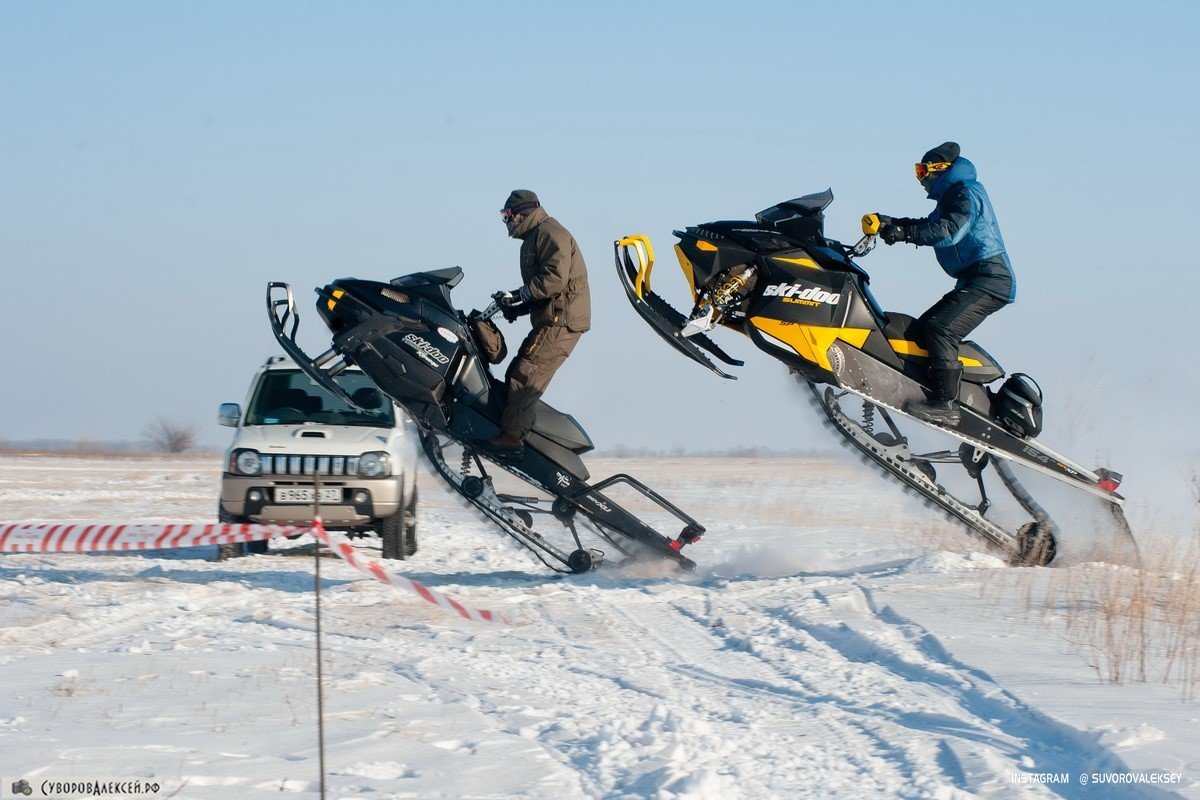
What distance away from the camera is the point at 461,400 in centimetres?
907

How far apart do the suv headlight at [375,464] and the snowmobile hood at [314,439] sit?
78 millimetres

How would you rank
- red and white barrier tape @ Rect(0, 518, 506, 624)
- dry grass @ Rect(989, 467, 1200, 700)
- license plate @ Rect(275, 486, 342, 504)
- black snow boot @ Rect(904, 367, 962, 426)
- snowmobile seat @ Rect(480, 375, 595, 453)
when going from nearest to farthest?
dry grass @ Rect(989, 467, 1200, 700), red and white barrier tape @ Rect(0, 518, 506, 624), black snow boot @ Rect(904, 367, 962, 426), snowmobile seat @ Rect(480, 375, 595, 453), license plate @ Rect(275, 486, 342, 504)

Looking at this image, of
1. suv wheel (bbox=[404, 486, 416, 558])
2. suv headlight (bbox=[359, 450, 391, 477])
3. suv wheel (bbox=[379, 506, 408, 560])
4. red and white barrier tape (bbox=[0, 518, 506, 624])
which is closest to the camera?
red and white barrier tape (bbox=[0, 518, 506, 624])

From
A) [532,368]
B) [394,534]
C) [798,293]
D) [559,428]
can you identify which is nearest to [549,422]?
[559,428]

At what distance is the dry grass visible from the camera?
5.43 meters

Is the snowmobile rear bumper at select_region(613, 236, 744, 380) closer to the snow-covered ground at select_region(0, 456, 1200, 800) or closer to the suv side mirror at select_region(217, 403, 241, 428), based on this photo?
the snow-covered ground at select_region(0, 456, 1200, 800)

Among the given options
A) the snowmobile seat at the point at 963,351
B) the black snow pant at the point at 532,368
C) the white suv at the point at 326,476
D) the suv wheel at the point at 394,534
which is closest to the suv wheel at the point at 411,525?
the white suv at the point at 326,476

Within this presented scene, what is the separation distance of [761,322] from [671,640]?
276cm

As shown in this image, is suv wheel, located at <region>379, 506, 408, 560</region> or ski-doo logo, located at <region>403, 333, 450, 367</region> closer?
ski-doo logo, located at <region>403, 333, 450, 367</region>

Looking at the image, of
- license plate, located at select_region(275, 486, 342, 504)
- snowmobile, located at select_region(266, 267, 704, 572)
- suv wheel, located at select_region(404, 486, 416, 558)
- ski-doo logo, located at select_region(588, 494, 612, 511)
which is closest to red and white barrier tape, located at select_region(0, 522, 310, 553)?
snowmobile, located at select_region(266, 267, 704, 572)

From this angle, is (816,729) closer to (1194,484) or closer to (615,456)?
(1194,484)

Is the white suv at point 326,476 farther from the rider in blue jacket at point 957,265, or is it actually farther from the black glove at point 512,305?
the rider in blue jacket at point 957,265

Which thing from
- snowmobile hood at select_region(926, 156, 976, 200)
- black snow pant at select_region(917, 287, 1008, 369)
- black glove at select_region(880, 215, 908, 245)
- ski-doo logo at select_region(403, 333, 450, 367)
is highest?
snowmobile hood at select_region(926, 156, 976, 200)

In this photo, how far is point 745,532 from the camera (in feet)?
46.5
